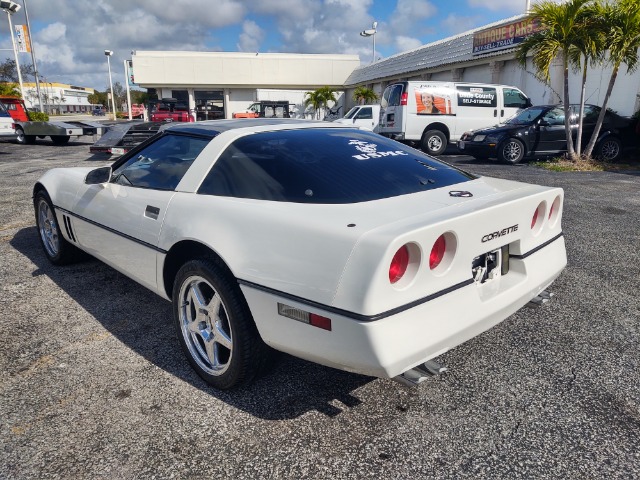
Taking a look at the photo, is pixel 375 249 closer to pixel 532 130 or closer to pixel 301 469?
pixel 301 469

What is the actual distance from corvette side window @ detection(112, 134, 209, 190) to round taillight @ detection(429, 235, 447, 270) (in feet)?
5.04

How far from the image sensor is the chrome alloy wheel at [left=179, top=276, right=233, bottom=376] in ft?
8.13

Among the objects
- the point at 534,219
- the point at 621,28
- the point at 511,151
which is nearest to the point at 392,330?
the point at 534,219

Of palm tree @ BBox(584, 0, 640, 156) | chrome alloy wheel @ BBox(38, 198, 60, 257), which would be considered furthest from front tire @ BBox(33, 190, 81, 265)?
palm tree @ BBox(584, 0, 640, 156)

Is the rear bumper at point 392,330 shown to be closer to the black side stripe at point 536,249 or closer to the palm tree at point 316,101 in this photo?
the black side stripe at point 536,249

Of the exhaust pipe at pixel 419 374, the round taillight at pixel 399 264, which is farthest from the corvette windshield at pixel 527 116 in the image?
the round taillight at pixel 399 264

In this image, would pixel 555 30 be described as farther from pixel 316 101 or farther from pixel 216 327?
pixel 316 101

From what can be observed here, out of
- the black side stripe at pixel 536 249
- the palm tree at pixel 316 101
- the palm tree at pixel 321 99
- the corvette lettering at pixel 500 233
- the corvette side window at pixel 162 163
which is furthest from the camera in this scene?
the palm tree at pixel 316 101

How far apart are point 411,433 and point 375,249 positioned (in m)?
0.90

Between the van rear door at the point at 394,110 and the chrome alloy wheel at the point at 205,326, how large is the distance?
38.6ft

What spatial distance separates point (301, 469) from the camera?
1.96 m

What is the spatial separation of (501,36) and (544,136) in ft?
25.8

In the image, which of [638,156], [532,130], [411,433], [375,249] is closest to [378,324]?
[375,249]

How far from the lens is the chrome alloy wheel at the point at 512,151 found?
11844 mm
